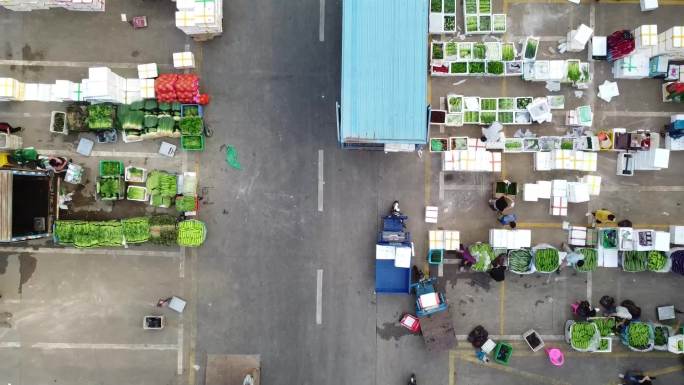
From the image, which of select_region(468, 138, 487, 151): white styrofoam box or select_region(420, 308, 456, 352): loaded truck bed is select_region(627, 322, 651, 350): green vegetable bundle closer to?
select_region(420, 308, 456, 352): loaded truck bed

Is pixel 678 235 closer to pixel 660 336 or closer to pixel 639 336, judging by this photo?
pixel 660 336

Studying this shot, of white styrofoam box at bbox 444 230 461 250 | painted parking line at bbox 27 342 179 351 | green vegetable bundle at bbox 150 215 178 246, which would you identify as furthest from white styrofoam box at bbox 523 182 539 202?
painted parking line at bbox 27 342 179 351

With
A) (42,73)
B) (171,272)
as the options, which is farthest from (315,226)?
(42,73)

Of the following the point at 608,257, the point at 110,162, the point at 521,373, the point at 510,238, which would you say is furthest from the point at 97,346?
the point at 608,257

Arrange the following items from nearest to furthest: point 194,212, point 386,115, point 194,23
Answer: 1. point 386,115
2. point 194,23
3. point 194,212

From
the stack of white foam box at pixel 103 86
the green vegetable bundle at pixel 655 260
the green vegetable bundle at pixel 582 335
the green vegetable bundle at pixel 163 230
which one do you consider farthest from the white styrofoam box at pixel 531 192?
the stack of white foam box at pixel 103 86

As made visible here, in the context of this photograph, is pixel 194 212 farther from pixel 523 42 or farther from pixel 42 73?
pixel 523 42
